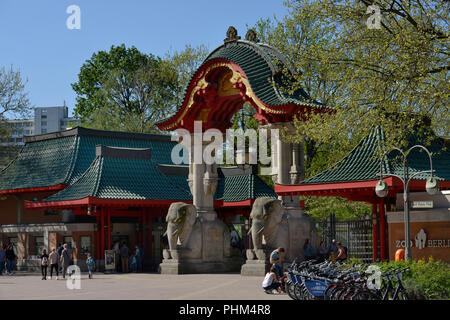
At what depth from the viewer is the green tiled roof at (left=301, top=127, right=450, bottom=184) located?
97.1 feet

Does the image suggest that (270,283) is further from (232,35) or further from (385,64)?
(232,35)

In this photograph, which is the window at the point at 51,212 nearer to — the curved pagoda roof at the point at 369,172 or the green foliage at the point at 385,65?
the curved pagoda roof at the point at 369,172

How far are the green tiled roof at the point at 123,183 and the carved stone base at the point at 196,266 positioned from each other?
560 cm

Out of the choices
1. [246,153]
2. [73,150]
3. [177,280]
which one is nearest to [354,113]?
[177,280]

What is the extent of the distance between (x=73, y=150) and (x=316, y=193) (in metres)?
19.6

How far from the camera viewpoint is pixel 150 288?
27.9 m

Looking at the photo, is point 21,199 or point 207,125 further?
point 21,199

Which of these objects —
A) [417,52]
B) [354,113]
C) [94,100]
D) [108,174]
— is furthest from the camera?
[94,100]

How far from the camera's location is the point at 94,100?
235 feet

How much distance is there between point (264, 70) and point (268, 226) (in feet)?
22.8

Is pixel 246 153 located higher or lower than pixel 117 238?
higher

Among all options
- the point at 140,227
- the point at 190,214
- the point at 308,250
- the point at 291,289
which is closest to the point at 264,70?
the point at 190,214

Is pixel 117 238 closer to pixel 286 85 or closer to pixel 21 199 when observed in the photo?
pixel 21 199
